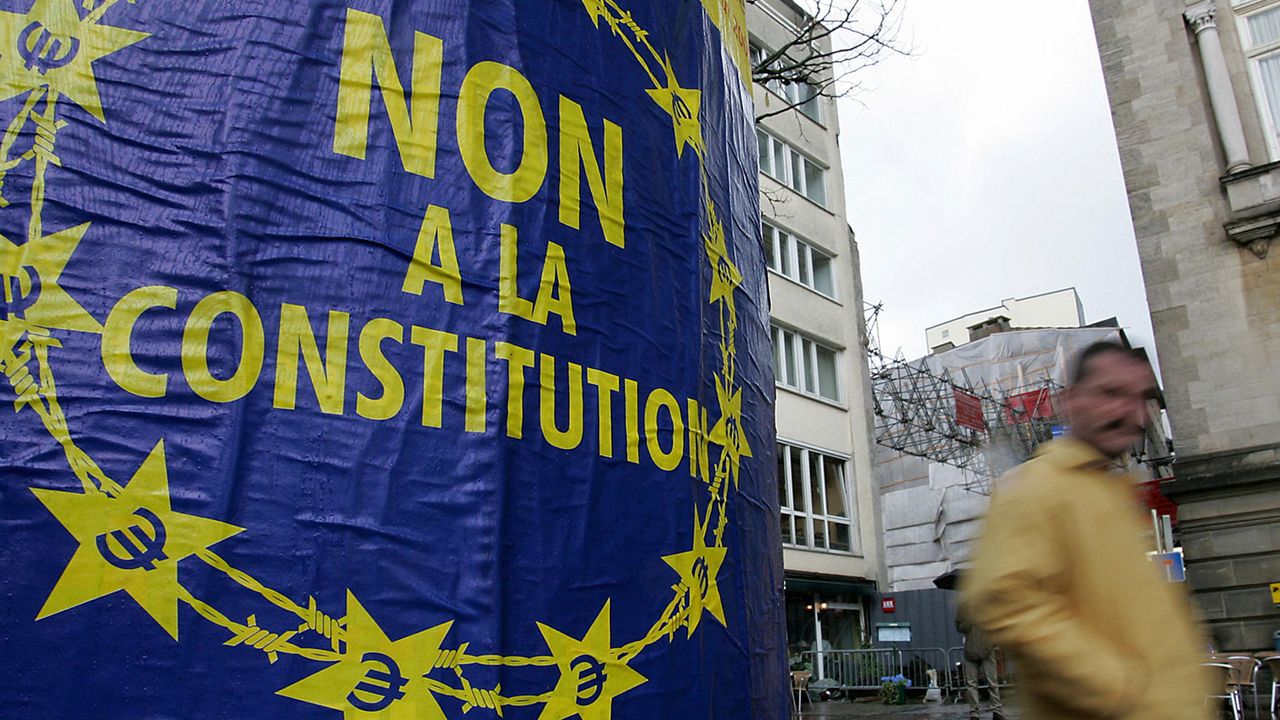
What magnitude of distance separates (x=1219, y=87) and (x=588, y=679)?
15.2 meters

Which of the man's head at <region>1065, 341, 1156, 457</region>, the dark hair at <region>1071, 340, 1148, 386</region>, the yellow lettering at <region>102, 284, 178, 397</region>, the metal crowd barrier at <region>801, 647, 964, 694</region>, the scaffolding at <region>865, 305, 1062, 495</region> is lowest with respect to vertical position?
the metal crowd barrier at <region>801, 647, 964, 694</region>

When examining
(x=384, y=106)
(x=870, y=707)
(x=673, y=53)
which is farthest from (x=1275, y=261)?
(x=384, y=106)

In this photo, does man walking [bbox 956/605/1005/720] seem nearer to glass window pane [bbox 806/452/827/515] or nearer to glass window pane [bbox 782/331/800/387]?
glass window pane [bbox 806/452/827/515]

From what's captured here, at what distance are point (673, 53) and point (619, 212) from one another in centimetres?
119

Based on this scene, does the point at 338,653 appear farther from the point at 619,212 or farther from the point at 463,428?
the point at 619,212

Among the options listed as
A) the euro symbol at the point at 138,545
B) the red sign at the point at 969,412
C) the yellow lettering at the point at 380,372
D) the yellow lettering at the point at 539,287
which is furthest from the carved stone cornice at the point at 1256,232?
the euro symbol at the point at 138,545

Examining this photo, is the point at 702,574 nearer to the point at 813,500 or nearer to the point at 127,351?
the point at 127,351

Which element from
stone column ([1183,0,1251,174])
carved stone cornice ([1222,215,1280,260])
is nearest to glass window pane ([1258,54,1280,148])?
stone column ([1183,0,1251,174])

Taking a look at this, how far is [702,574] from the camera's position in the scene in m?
4.36

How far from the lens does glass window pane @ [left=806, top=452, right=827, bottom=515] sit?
22953 mm

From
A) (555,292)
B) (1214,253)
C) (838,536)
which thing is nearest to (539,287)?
(555,292)

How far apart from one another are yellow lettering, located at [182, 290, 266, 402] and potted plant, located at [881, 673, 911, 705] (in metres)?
18.4

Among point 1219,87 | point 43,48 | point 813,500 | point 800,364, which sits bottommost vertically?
point 43,48

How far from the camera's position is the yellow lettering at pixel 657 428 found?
14.1ft
